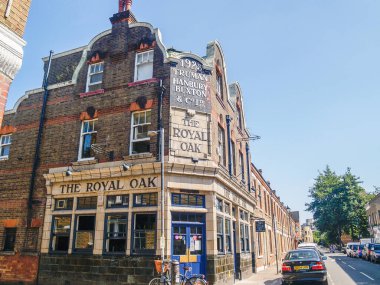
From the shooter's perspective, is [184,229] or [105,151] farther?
[105,151]

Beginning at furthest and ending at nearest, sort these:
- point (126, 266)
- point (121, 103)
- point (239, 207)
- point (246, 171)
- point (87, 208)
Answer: point (246, 171)
point (239, 207)
point (121, 103)
point (87, 208)
point (126, 266)

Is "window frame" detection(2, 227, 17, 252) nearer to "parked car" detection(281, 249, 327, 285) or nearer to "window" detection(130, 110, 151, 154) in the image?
"window" detection(130, 110, 151, 154)

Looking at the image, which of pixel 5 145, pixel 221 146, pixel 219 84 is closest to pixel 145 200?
pixel 221 146

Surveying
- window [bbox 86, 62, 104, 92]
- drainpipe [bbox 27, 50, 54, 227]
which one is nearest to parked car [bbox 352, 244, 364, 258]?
window [bbox 86, 62, 104, 92]

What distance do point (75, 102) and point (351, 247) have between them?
4143cm

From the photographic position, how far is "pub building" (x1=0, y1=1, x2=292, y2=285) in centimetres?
1291

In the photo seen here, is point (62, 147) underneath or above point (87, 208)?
above

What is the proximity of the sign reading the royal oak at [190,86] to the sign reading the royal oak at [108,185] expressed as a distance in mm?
3718

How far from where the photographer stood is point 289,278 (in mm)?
12789

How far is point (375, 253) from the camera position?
28.6 metres

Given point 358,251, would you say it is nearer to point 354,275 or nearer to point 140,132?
point 354,275

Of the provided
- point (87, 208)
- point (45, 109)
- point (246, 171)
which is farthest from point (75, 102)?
point (246, 171)

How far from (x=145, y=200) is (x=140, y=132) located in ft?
10.8

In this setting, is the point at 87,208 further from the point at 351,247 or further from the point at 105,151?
the point at 351,247
